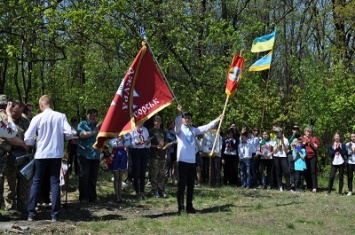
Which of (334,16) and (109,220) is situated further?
(334,16)

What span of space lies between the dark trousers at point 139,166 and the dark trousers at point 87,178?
1.43 m

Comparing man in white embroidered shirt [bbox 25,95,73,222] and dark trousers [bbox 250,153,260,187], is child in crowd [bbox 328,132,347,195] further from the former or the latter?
man in white embroidered shirt [bbox 25,95,73,222]

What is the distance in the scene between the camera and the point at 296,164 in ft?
59.7

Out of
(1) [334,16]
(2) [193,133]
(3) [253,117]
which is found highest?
(1) [334,16]

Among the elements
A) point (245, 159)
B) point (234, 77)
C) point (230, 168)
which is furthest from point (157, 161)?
point (230, 168)

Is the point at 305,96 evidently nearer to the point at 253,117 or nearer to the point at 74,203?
the point at 253,117

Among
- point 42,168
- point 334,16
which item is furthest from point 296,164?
point 334,16

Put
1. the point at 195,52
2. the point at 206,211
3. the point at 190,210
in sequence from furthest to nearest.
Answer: the point at 195,52 < the point at 206,211 < the point at 190,210

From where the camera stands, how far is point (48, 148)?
9781 millimetres

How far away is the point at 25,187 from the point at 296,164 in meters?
10.0

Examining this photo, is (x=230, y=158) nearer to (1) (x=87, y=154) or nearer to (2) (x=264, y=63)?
(2) (x=264, y=63)

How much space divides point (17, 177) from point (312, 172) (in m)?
10.6

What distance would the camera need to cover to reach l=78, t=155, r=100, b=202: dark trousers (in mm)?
12398

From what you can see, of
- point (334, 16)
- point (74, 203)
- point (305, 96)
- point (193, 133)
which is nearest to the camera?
point (193, 133)
